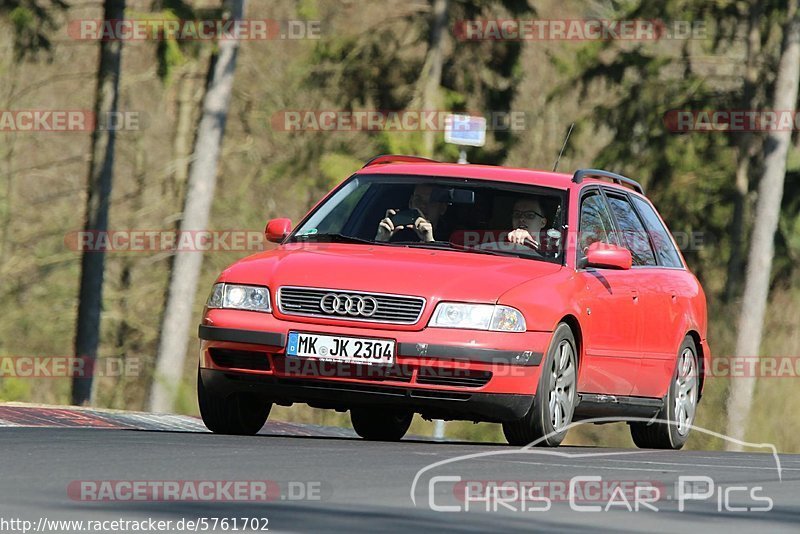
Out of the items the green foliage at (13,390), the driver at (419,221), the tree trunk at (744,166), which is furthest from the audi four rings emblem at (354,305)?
the tree trunk at (744,166)

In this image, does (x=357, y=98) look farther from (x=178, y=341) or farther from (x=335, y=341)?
(x=335, y=341)

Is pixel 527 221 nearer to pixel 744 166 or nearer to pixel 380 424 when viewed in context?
pixel 380 424

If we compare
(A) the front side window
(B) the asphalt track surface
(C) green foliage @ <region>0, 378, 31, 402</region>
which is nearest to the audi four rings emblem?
(B) the asphalt track surface

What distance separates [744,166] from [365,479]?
81.7 ft

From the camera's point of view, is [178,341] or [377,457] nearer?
[377,457]

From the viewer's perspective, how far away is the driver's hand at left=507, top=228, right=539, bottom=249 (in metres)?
11.2

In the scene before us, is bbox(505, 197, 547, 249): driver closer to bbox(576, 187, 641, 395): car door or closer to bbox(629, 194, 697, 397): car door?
bbox(576, 187, 641, 395): car door

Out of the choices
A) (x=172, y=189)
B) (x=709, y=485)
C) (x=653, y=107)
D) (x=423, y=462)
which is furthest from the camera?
(x=172, y=189)

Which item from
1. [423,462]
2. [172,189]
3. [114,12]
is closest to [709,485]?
[423,462]

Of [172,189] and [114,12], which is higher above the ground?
[114,12]

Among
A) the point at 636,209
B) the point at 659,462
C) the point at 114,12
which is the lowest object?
the point at 659,462

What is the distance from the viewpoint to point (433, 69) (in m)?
33.4

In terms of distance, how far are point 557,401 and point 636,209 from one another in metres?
2.94

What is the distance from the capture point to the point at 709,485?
27.2 feet
